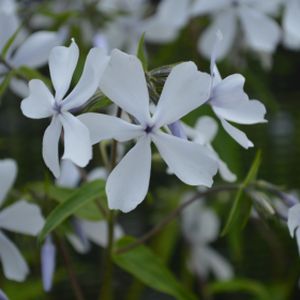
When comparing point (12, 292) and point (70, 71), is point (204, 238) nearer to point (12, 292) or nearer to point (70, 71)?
point (12, 292)

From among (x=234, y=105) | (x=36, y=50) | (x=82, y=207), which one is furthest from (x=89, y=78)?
(x=36, y=50)

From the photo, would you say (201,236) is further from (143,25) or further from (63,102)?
(63,102)

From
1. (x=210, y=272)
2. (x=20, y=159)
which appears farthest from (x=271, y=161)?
(x=20, y=159)

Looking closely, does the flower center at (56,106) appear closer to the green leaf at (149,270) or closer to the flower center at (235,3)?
the green leaf at (149,270)

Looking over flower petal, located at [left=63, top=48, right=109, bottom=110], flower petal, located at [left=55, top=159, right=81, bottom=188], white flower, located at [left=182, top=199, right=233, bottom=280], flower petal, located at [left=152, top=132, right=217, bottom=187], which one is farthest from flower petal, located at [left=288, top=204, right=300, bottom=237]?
white flower, located at [left=182, top=199, right=233, bottom=280]

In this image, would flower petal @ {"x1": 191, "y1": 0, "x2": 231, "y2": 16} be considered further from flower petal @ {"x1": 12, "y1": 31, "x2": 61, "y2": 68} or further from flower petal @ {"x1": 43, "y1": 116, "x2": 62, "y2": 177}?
flower petal @ {"x1": 43, "y1": 116, "x2": 62, "y2": 177}
